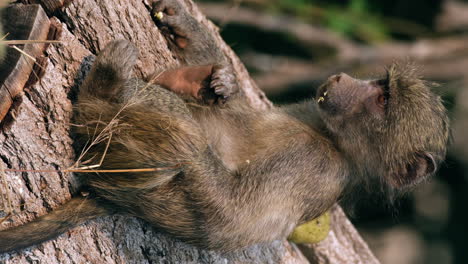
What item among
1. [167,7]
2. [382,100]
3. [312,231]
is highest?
[167,7]

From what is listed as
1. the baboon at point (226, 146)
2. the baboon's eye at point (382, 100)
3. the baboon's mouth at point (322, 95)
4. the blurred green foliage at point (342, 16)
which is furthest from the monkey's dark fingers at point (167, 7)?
the blurred green foliage at point (342, 16)

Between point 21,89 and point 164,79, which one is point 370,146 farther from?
point 21,89

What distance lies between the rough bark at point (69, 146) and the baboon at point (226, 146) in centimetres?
9

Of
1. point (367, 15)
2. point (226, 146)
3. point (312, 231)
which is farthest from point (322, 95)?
point (367, 15)

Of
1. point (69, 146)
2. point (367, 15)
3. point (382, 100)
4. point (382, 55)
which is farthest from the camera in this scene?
point (367, 15)

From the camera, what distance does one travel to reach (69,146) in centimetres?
274

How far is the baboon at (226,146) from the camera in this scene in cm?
282

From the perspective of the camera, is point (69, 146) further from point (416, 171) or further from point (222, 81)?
point (416, 171)

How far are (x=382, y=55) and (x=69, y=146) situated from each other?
5.31 metres

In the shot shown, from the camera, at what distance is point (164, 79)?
10.6 ft

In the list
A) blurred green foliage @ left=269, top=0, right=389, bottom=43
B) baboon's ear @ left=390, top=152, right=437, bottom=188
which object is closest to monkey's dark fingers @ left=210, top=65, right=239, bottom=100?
baboon's ear @ left=390, top=152, right=437, bottom=188

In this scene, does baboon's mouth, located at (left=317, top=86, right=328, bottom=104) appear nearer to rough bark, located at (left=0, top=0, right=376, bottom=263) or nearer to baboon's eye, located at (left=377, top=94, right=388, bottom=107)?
baboon's eye, located at (left=377, top=94, right=388, bottom=107)

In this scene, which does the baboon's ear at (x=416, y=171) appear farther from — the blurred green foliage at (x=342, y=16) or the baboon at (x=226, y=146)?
the blurred green foliage at (x=342, y=16)

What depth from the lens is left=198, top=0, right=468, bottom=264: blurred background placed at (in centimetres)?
698
